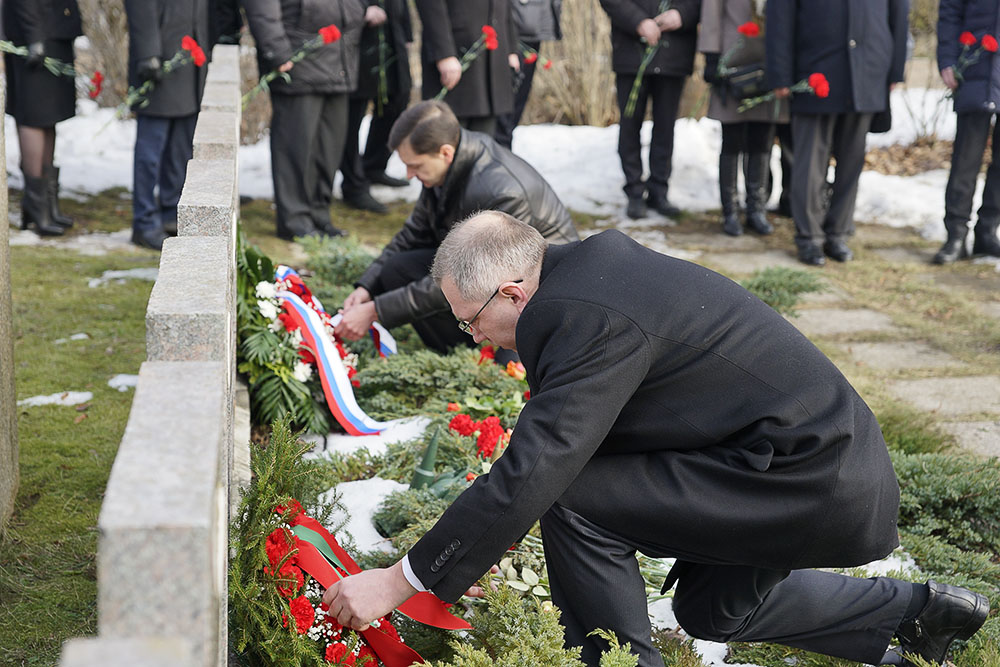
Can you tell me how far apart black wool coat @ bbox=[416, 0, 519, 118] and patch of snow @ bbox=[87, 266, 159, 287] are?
2283 mm

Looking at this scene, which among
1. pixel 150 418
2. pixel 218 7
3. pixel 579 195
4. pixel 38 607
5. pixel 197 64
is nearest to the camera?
pixel 150 418

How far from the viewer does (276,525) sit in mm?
2336

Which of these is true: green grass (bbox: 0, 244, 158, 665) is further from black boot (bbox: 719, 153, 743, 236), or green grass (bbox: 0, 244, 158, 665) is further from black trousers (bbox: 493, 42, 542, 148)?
black boot (bbox: 719, 153, 743, 236)

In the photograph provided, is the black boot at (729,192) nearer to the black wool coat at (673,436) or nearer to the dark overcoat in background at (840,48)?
the dark overcoat in background at (840,48)

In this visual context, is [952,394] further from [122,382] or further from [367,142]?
[367,142]

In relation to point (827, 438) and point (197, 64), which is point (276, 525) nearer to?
point (827, 438)

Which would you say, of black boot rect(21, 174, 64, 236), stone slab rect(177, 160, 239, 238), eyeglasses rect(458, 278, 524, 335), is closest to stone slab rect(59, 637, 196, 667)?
eyeglasses rect(458, 278, 524, 335)

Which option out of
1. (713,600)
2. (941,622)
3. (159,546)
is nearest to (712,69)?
(941,622)

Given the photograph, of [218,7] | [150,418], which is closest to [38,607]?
[150,418]

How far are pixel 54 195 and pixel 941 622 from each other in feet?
19.6

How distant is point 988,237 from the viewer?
7121 millimetres

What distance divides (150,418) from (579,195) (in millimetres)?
7229

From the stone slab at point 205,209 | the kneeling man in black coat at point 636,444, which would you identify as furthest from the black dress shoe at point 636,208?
the kneeling man in black coat at point 636,444

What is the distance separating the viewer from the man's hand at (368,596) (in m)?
2.26
